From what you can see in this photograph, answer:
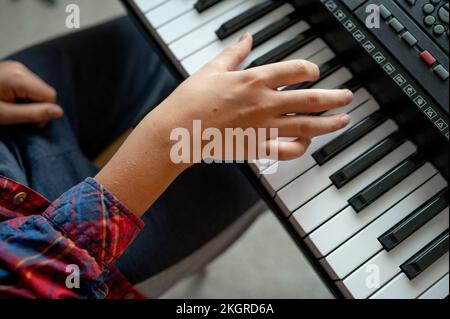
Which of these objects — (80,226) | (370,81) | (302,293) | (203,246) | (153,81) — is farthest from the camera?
(302,293)

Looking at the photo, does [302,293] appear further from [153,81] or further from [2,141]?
[2,141]

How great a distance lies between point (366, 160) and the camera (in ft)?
2.28

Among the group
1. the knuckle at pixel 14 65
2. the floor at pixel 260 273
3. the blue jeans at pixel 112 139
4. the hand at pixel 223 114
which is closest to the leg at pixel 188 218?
the blue jeans at pixel 112 139

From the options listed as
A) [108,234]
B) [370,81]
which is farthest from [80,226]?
[370,81]

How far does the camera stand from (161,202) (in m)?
0.80

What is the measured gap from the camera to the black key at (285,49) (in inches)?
28.7

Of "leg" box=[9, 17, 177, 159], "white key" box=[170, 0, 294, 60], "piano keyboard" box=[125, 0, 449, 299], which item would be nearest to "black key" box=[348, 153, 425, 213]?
"piano keyboard" box=[125, 0, 449, 299]

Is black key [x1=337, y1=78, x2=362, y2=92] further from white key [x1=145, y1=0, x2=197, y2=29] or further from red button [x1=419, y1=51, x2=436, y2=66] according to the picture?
white key [x1=145, y1=0, x2=197, y2=29]

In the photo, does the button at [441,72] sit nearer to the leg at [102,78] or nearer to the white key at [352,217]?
the white key at [352,217]

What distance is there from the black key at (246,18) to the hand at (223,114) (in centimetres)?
8

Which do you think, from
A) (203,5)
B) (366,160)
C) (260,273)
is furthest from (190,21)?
(260,273)

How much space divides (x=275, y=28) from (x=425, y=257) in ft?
1.39

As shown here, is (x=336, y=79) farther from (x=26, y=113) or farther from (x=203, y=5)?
(x=26, y=113)

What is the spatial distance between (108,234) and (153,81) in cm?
42
